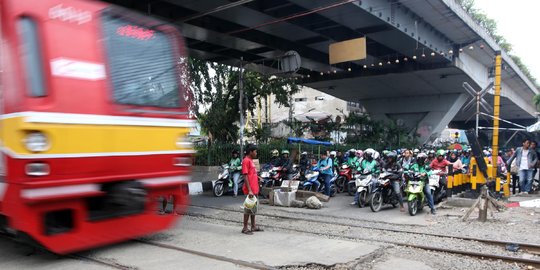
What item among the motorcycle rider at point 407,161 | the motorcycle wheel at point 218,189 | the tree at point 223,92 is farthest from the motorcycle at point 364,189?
the tree at point 223,92

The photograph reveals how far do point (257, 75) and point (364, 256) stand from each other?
17283 mm

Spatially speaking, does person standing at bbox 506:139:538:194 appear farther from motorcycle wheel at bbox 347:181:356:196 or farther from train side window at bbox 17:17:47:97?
train side window at bbox 17:17:47:97

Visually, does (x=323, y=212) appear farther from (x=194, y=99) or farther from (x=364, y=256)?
(x=194, y=99)

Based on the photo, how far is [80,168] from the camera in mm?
5086

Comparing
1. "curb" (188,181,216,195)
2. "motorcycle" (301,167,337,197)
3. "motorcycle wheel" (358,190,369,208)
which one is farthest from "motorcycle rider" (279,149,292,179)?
"motorcycle wheel" (358,190,369,208)

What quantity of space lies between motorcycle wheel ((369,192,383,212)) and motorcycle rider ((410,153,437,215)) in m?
1.08

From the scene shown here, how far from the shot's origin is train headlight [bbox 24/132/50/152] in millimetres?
4660

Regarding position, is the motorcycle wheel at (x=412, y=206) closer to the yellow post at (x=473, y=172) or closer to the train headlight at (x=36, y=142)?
the yellow post at (x=473, y=172)

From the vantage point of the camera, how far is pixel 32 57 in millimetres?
4871

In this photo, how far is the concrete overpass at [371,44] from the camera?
14.2 metres

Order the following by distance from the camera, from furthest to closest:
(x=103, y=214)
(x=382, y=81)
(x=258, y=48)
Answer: (x=382, y=81)
(x=258, y=48)
(x=103, y=214)

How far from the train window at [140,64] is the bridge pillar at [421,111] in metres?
25.1

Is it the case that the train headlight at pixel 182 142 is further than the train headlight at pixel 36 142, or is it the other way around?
the train headlight at pixel 182 142

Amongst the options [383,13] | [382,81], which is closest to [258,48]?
[383,13]
